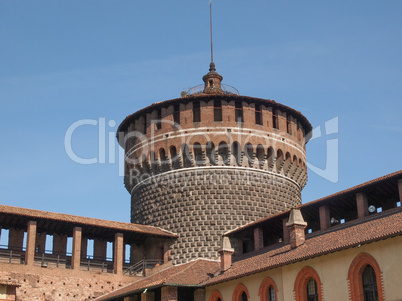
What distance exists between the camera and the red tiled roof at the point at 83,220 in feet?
109

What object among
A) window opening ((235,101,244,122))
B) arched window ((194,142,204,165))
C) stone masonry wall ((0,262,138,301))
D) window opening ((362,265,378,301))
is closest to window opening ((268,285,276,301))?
window opening ((362,265,378,301))

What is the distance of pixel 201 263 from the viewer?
3244cm

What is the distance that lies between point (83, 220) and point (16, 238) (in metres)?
3.54

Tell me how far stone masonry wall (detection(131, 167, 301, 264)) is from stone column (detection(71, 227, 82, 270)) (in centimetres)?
484

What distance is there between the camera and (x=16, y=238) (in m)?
A: 34.5

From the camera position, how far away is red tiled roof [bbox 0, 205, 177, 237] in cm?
3316

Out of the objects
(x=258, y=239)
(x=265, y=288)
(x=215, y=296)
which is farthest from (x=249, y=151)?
(x=265, y=288)

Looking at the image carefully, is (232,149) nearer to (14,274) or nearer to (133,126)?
(133,126)

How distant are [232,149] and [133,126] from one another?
277 inches

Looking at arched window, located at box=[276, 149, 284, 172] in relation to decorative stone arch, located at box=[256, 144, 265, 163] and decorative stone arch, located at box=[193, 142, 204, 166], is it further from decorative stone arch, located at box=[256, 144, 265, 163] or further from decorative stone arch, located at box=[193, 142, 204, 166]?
decorative stone arch, located at box=[193, 142, 204, 166]

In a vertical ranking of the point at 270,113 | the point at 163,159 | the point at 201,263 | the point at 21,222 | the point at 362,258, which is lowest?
the point at 362,258

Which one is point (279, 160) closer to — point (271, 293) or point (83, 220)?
point (83, 220)

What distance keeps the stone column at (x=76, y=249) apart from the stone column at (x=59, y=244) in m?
1.66

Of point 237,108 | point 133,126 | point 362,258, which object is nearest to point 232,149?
→ point 237,108
